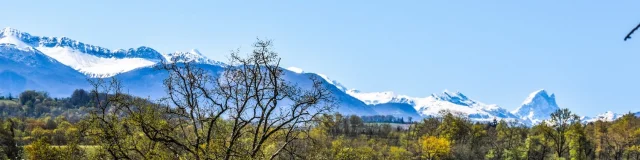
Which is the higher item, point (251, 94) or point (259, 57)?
point (259, 57)

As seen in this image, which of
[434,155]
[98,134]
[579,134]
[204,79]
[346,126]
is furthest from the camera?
[346,126]

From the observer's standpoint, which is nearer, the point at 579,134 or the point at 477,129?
the point at 579,134

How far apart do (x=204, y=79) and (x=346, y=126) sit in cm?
14209

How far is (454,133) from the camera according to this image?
99750 millimetres

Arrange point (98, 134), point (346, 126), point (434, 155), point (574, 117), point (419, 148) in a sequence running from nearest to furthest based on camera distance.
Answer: point (98, 134) → point (574, 117) → point (434, 155) → point (419, 148) → point (346, 126)

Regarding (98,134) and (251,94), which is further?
(251,94)

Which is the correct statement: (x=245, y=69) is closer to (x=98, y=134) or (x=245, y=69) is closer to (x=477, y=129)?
(x=98, y=134)

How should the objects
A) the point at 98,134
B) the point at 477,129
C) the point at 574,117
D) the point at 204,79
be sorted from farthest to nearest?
the point at 477,129, the point at 574,117, the point at 204,79, the point at 98,134

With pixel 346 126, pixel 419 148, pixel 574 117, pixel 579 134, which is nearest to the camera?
pixel 574 117

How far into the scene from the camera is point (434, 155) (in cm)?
9194

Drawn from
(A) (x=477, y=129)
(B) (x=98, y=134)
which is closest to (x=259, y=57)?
(B) (x=98, y=134)

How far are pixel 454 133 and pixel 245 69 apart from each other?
80.1 metres

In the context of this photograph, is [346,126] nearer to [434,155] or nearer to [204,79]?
[434,155]

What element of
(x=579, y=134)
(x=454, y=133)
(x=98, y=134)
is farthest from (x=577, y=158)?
(x=98, y=134)
